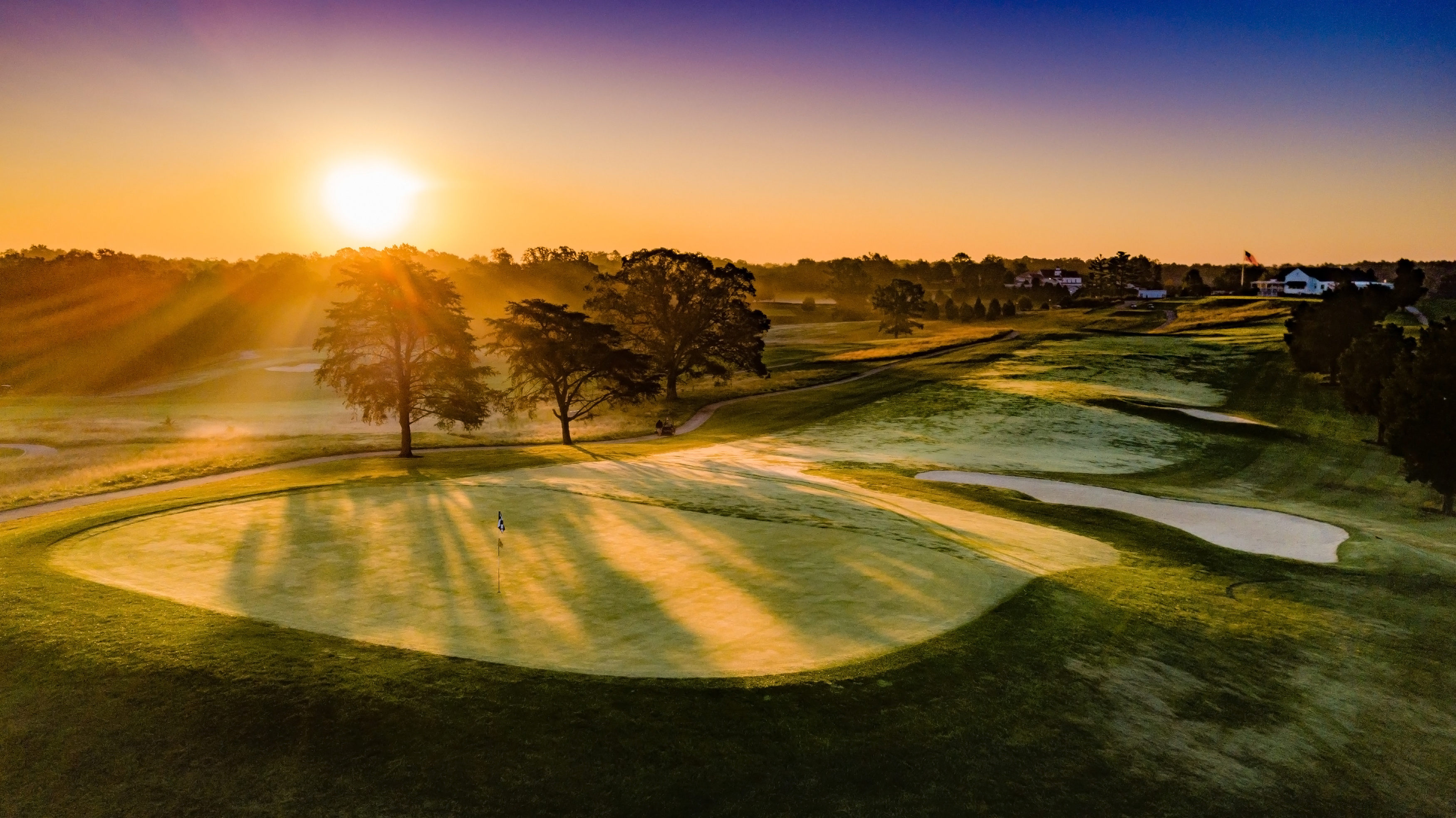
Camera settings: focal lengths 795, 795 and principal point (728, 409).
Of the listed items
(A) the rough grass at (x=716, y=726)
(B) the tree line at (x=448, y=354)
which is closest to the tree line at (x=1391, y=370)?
(A) the rough grass at (x=716, y=726)

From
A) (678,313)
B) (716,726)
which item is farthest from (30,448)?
(716,726)

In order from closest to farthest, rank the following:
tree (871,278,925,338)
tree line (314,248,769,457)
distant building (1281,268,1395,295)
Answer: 1. tree line (314,248,769,457)
2. tree (871,278,925,338)
3. distant building (1281,268,1395,295)

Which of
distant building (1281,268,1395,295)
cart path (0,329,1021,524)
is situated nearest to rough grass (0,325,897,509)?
cart path (0,329,1021,524)

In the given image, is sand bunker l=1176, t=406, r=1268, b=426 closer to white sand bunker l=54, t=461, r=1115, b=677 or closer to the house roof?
white sand bunker l=54, t=461, r=1115, b=677

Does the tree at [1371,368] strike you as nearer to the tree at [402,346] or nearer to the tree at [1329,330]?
the tree at [1329,330]

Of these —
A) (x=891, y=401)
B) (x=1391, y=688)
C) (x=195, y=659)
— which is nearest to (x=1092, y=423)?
(x=891, y=401)

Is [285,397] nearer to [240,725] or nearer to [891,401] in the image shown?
[891,401]
